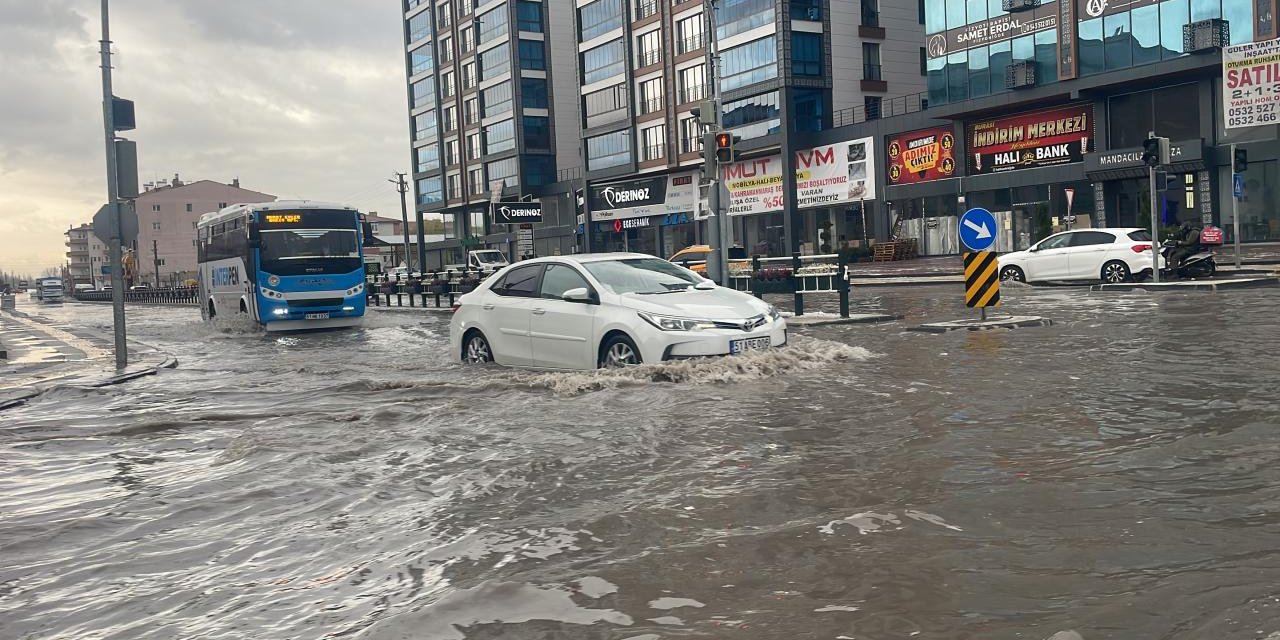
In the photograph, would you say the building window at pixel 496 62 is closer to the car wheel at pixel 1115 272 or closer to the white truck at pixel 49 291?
the white truck at pixel 49 291

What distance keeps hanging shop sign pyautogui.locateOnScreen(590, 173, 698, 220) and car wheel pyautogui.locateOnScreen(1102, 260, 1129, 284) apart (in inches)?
1379

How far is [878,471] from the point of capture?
623 centimetres

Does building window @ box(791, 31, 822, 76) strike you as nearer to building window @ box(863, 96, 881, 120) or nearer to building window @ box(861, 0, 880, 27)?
building window @ box(863, 96, 881, 120)

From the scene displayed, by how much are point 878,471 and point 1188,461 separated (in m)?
1.71

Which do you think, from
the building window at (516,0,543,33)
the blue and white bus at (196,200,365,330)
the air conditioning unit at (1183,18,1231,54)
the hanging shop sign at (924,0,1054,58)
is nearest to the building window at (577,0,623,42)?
the building window at (516,0,543,33)

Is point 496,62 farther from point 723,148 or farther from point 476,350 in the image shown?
point 476,350

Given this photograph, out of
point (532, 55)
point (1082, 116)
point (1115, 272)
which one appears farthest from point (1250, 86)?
point (532, 55)

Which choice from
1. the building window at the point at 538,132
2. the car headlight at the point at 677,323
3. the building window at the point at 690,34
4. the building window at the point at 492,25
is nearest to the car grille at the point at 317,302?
the car headlight at the point at 677,323

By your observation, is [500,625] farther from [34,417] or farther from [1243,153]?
[1243,153]

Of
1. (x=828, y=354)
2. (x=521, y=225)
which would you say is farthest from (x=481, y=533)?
(x=521, y=225)

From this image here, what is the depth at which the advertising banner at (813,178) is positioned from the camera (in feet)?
166

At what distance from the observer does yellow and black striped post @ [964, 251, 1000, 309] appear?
16172mm

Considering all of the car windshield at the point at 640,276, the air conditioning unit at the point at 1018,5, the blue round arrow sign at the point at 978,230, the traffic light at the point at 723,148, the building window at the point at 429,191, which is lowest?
the car windshield at the point at 640,276

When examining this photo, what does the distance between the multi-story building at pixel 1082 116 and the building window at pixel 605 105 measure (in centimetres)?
1975
